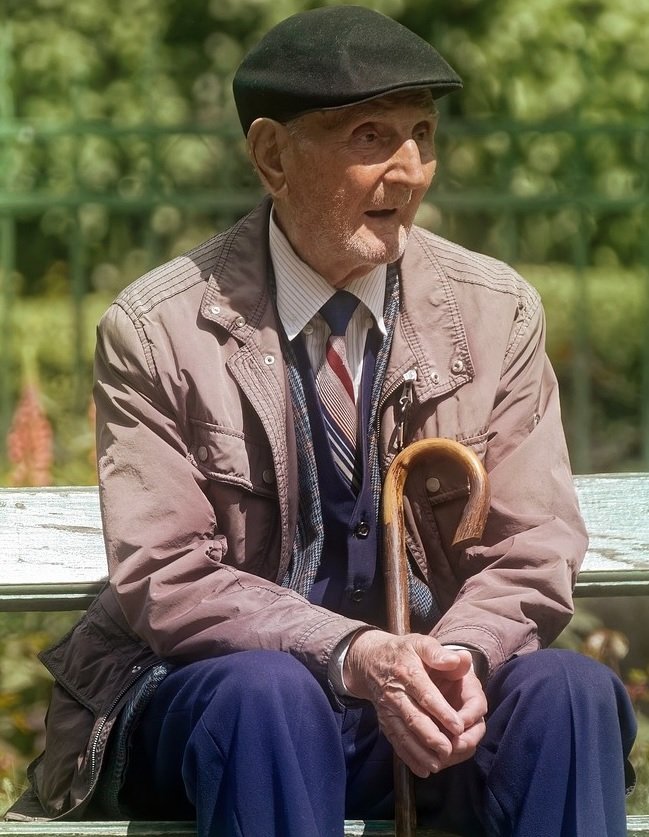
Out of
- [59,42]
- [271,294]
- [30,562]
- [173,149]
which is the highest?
[59,42]

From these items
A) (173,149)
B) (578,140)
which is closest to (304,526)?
(578,140)

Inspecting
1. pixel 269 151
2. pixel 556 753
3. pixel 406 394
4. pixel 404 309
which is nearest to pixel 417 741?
pixel 556 753

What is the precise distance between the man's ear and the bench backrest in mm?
877

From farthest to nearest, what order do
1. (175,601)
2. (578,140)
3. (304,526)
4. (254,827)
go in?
(578,140), (304,526), (175,601), (254,827)

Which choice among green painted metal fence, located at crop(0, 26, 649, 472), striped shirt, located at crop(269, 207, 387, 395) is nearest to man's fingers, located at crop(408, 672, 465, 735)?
striped shirt, located at crop(269, 207, 387, 395)

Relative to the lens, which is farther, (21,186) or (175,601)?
(21,186)

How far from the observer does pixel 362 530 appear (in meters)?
3.02

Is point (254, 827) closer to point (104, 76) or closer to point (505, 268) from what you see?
point (505, 268)

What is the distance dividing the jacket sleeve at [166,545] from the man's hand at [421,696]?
8 cm

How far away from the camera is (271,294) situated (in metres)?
3.10

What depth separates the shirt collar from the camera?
10.1 ft

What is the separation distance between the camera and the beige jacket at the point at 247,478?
287 centimetres

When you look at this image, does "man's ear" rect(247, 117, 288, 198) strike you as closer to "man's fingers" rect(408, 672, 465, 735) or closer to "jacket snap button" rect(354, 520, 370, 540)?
"jacket snap button" rect(354, 520, 370, 540)

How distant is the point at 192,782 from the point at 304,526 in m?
0.54
